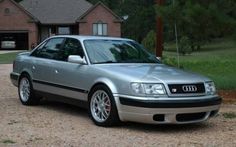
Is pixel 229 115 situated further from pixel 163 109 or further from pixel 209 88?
pixel 163 109

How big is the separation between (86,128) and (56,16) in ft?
186

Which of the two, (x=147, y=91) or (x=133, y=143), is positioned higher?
(x=147, y=91)

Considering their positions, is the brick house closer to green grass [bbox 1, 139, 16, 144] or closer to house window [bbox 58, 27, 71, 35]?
house window [bbox 58, 27, 71, 35]

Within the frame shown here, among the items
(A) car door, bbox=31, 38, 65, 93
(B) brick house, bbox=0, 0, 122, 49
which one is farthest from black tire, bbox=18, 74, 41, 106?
(B) brick house, bbox=0, 0, 122, 49

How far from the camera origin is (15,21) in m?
63.1

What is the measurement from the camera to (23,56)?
38.6 ft

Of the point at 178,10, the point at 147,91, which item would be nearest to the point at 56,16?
the point at 178,10

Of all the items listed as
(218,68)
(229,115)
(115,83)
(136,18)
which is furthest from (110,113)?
(136,18)

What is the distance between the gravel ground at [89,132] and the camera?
7.70 meters

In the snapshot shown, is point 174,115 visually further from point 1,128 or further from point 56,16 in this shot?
point 56,16

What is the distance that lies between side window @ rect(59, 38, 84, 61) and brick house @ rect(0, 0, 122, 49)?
51877 millimetres

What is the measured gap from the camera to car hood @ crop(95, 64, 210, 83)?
27.9ft

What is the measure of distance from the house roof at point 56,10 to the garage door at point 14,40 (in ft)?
9.69

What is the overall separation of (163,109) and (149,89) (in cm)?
38
